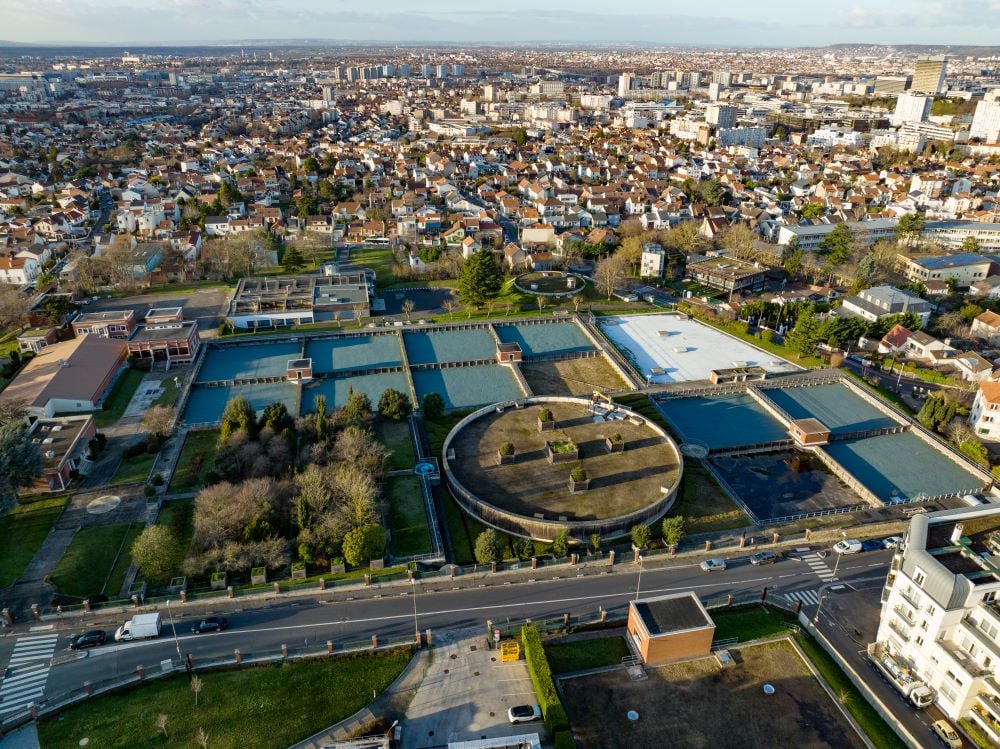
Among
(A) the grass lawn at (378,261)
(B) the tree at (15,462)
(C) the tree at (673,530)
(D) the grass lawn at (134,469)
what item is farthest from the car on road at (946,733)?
(A) the grass lawn at (378,261)

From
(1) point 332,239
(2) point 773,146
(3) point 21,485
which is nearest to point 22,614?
(3) point 21,485

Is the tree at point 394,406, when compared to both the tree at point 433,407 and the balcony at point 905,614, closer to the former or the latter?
the tree at point 433,407

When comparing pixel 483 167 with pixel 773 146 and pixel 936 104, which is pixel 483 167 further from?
pixel 936 104

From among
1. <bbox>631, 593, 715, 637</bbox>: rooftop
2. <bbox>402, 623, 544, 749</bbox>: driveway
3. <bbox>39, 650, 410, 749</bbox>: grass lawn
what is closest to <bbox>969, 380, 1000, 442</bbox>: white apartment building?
<bbox>631, 593, 715, 637</bbox>: rooftop

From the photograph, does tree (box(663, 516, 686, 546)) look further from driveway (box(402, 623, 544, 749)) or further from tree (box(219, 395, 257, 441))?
tree (box(219, 395, 257, 441))

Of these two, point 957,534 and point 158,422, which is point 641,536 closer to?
point 957,534

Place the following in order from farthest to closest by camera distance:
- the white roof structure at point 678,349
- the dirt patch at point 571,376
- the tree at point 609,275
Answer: the tree at point 609,275
the white roof structure at point 678,349
the dirt patch at point 571,376

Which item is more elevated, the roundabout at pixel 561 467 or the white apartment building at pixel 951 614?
the white apartment building at pixel 951 614

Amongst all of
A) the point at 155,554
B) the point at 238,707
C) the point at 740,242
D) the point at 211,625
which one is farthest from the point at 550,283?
the point at 238,707

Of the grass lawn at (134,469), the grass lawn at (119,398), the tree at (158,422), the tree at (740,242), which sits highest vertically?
the tree at (740,242)
